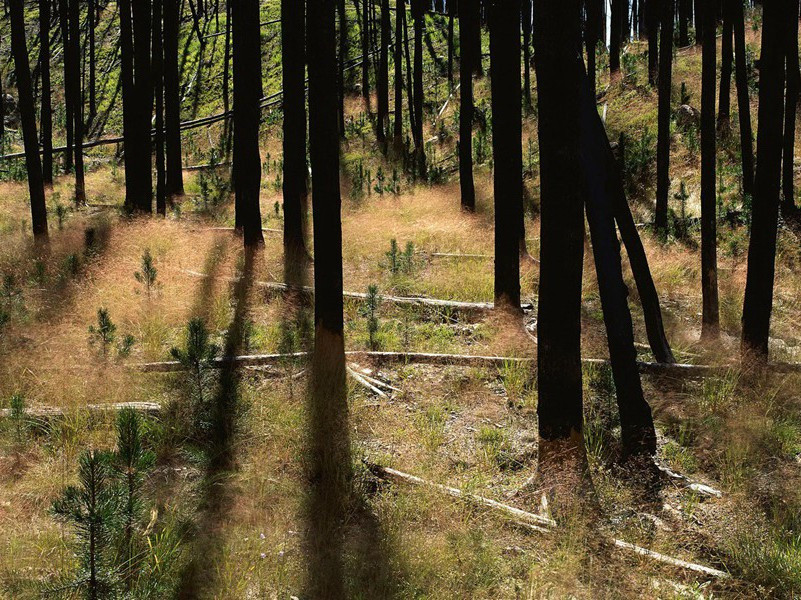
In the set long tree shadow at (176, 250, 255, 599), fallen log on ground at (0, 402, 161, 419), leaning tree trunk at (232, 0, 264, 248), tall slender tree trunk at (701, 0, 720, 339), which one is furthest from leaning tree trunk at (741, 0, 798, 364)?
leaning tree trunk at (232, 0, 264, 248)

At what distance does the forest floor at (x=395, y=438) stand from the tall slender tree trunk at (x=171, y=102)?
6.24 metres

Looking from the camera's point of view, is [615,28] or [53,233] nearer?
[53,233]

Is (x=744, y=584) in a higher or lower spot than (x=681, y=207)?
lower

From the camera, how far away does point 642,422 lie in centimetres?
517

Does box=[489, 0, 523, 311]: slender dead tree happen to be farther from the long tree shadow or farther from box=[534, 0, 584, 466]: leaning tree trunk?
box=[534, 0, 584, 466]: leaning tree trunk

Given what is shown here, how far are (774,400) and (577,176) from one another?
3045 mm

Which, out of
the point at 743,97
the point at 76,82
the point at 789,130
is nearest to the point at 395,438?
the point at 789,130

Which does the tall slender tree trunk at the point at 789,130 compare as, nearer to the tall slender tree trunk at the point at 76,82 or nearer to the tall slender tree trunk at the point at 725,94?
the tall slender tree trunk at the point at 725,94

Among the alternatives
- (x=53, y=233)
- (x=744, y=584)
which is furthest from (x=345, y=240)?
(x=744, y=584)

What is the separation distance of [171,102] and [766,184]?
13817mm

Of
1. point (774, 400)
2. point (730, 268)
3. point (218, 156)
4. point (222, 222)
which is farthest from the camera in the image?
point (218, 156)

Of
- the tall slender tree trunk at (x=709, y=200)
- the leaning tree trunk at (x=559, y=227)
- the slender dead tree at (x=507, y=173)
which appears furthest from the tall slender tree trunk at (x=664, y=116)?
the leaning tree trunk at (x=559, y=227)

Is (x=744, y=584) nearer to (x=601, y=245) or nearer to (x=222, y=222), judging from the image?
(x=601, y=245)

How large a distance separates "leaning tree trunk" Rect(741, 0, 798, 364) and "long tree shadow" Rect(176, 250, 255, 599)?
501 cm
